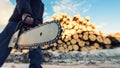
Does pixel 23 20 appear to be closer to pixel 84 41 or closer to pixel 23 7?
pixel 23 7

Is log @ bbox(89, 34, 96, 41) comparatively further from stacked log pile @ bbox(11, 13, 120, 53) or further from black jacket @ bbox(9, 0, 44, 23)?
black jacket @ bbox(9, 0, 44, 23)

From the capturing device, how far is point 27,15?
2.69 m

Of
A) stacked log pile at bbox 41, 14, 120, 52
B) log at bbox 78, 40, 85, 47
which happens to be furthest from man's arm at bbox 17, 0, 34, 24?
log at bbox 78, 40, 85, 47

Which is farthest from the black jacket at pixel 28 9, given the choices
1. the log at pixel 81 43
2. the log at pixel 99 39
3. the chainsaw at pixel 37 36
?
the log at pixel 99 39

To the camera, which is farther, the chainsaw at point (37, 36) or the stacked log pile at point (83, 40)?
the stacked log pile at point (83, 40)

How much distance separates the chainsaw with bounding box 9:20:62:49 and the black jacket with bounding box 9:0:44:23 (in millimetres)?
173

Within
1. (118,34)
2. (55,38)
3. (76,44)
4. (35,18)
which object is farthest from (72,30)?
(55,38)

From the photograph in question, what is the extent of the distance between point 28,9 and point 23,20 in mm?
136

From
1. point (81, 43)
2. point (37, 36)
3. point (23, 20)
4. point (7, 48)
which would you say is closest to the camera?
point (37, 36)

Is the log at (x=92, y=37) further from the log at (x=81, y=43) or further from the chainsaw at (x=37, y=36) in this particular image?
the chainsaw at (x=37, y=36)

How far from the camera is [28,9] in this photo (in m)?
2.76

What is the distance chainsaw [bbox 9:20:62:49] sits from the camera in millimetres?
2414

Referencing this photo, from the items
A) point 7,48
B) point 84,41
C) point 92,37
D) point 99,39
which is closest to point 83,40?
point 84,41

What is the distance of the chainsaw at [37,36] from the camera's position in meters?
2.41
